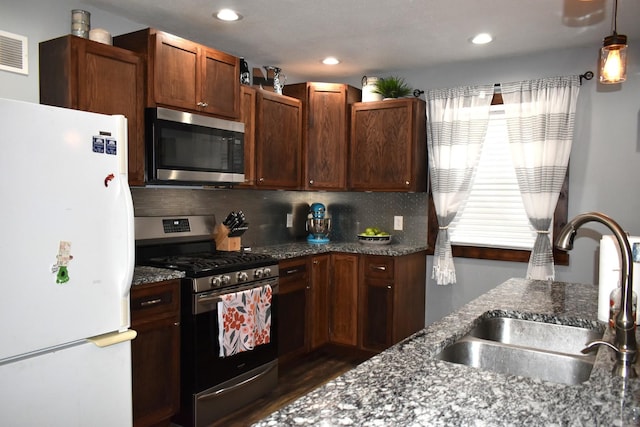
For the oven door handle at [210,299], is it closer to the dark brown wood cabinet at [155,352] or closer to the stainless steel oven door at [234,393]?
the dark brown wood cabinet at [155,352]

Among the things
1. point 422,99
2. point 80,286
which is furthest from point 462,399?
point 422,99

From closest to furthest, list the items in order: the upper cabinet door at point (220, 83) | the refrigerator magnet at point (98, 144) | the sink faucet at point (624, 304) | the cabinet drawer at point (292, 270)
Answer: the sink faucet at point (624, 304) → the refrigerator magnet at point (98, 144) → the upper cabinet door at point (220, 83) → the cabinet drawer at point (292, 270)

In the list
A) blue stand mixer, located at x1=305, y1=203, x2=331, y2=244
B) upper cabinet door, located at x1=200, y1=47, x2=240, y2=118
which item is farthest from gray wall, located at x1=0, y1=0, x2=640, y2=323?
upper cabinet door, located at x1=200, y1=47, x2=240, y2=118

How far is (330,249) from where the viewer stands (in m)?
4.11

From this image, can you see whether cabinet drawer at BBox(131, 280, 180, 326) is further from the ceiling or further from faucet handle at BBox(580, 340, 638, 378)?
faucet handle at BBox(580, 340, 638, 378)

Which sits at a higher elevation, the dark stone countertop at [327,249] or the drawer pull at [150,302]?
the dark stone countertop at [327,249]

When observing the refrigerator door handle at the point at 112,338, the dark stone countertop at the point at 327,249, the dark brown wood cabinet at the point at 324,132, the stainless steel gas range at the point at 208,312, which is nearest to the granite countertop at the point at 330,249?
the dark stone countertop at the point at 327,249

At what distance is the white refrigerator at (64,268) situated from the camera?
1881mm

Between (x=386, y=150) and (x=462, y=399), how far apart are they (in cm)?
329

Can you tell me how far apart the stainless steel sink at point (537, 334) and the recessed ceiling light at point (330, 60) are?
2757 millimetres

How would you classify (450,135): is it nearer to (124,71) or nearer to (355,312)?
(355,312)

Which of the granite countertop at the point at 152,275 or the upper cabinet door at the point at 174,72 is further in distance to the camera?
the upper cabinet door at the point at 174,72

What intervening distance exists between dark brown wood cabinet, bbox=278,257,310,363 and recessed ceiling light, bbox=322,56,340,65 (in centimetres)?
163

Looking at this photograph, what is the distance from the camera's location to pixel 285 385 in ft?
11.5
